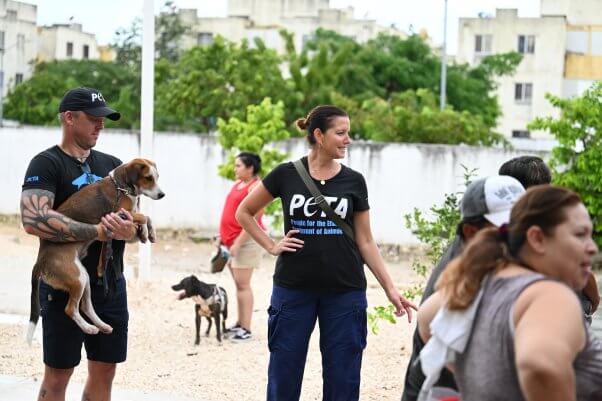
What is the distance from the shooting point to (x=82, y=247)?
18.2ft

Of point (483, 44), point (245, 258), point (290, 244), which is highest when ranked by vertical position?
point (483, 44)

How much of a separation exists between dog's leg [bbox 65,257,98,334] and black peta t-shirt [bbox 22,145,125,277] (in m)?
0.19

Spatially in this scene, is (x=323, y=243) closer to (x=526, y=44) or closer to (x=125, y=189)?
(x=125, y=189)

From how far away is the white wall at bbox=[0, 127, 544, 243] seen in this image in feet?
80.1

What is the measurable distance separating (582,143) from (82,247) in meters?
13.5

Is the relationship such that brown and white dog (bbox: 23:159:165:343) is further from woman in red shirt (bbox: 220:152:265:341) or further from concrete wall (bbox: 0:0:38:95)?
concrete wall (bbox: 0:0:38:95)

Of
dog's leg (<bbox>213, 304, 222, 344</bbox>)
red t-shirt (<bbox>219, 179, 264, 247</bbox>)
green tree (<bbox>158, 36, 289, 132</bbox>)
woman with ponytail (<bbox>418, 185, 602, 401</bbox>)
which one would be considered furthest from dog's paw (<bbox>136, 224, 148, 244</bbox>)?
green tree (<bbox>158, 36, 289, 132</bbox>)

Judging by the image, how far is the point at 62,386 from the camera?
18.6ft

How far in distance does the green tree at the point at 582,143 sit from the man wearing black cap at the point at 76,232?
40.0ft

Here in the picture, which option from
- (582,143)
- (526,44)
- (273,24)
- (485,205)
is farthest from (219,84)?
(273,24)

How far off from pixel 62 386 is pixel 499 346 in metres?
3.09

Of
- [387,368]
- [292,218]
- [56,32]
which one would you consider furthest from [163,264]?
[56,32]

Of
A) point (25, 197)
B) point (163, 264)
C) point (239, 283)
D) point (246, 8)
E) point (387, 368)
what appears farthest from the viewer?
point (246, 8)

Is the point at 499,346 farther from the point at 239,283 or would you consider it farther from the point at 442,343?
the point at 239,283
